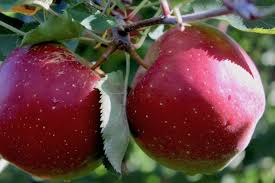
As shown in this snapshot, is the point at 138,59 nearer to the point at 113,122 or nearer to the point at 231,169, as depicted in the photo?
the point at 113,122

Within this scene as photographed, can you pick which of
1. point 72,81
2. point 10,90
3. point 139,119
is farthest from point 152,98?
point 10,90

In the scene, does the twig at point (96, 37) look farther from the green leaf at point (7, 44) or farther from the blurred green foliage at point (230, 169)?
the blurred green foliage at point (230, 169)

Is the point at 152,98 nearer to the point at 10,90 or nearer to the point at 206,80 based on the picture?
the point at 206,80

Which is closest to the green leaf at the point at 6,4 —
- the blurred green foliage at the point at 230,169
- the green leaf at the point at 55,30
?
the green leaf at the point at 55,30

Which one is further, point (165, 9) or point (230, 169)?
point (230, 169)

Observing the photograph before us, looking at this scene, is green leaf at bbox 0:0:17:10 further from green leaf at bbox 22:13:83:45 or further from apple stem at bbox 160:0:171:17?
apple stem at bbox 160:0:171:17

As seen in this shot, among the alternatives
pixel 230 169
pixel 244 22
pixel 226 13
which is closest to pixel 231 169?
pixel 230 169
